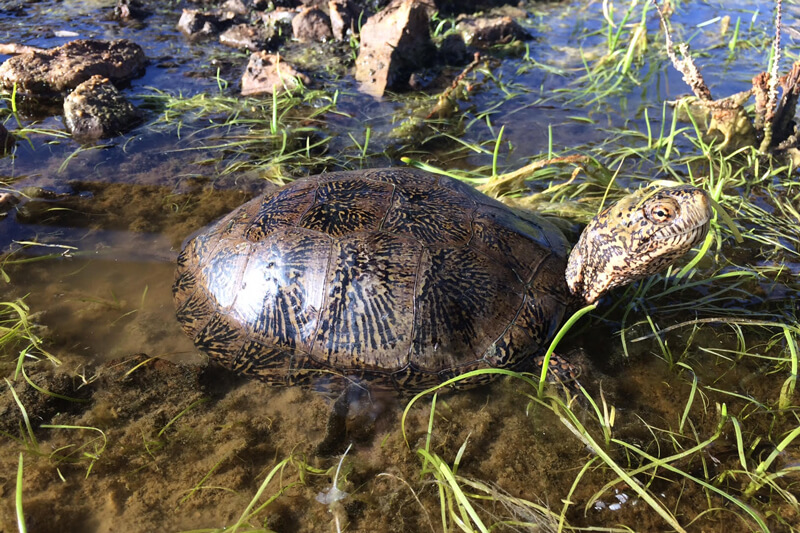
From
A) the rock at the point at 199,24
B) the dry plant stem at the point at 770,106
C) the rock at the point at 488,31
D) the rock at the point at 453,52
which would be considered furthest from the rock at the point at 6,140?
the dry plant stem at the point at 770,106

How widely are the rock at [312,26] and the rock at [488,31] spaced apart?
1808 mm

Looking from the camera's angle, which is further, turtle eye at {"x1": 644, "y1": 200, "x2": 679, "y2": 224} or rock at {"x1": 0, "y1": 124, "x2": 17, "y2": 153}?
rock at {"x1": 0, "y1": 124, "x2": 17, "y2": 153}

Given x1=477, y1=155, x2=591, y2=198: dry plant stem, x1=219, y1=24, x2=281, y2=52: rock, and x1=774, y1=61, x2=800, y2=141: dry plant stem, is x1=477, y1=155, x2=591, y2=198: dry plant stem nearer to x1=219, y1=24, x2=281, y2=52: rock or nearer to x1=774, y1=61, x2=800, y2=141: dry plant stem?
x1=774, y1=61, x2=800, y2=141: dry plant stem

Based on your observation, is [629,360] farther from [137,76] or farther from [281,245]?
[137,76]

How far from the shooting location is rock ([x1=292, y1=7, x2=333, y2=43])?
6.39 metres

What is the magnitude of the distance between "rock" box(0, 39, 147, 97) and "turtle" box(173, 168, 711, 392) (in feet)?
12.9

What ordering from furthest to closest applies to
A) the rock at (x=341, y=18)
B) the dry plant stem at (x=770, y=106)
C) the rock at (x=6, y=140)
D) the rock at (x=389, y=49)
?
the rock at (x=341, y=18), the rock at (x=389, y=49), the rock at (x=6, y=140), the dry plant stem at (x=770, y=106)

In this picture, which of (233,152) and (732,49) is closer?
(233,152)

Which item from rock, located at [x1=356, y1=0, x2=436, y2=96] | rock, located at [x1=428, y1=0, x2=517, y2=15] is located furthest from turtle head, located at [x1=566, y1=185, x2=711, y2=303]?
rock, located at [x1=428, y1=0, x2=517, y2=15]

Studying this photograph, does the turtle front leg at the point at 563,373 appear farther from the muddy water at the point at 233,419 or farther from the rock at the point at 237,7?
the rock at the point at 237,7

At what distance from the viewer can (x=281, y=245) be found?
2.38m

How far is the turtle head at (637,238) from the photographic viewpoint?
7.30 ft

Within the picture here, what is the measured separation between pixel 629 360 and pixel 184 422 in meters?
2.42

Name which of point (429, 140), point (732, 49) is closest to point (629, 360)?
point (429, 140)
